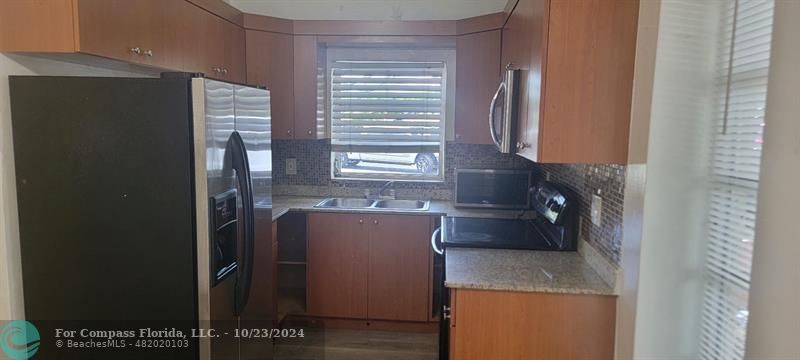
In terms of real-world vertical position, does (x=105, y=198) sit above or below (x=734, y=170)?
below

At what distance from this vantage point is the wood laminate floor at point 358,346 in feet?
9.25

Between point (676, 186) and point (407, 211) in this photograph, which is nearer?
point (676, 186)

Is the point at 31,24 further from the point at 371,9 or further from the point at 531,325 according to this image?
the point at 371,9

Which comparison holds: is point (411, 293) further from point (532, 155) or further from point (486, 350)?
point (532, 155)

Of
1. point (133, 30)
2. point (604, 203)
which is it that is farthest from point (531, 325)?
point (133, 30)

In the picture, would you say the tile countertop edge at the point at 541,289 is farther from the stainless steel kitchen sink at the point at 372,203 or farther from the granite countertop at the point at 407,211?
the stainless steel kitchen sink at the point at 372,203

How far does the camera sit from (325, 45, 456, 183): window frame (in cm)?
347

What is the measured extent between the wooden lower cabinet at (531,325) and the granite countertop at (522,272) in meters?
0.03

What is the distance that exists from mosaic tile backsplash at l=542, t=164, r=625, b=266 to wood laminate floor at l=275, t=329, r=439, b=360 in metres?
1.33

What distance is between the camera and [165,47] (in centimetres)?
227

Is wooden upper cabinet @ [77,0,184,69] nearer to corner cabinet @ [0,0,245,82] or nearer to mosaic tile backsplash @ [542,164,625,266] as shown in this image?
corner cabinet @ [0,0,245,82]

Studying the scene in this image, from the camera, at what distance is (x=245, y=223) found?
190 centimetres

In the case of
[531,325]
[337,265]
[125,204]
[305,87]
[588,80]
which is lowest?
[337,265]

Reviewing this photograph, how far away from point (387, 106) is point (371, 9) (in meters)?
0.71
